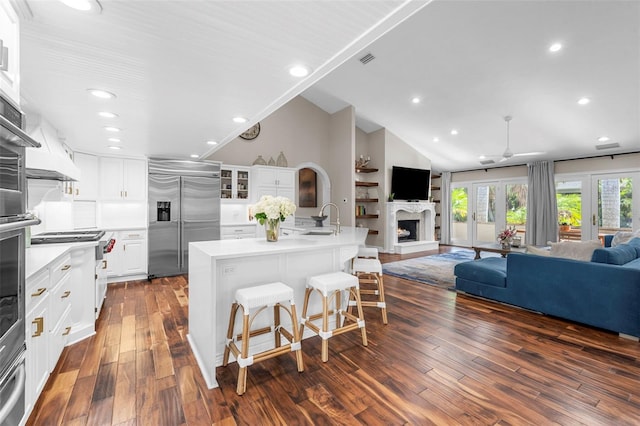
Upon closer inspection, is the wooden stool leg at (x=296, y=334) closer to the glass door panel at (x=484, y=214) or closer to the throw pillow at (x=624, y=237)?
the throw pillow at (x=624, y=237)

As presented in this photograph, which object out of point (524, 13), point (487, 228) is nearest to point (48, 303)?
point (524, 13)

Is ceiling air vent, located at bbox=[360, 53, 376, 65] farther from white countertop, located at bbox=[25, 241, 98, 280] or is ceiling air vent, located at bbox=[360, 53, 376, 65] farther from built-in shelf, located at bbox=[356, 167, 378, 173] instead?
white countertop, located at bbox=[25, 241, 98, 280]

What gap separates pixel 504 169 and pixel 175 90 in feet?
28.8

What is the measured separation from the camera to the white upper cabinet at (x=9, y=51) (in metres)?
1.11

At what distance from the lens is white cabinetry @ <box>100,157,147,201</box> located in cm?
464

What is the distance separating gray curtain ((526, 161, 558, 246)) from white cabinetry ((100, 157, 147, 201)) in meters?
8.93

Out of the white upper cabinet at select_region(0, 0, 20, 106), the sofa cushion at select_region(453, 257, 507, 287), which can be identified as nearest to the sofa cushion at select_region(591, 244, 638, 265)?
the sofa cushion at select_region(453, 257, 507, 287)

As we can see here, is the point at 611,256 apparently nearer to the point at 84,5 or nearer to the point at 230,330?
the point at 230,330

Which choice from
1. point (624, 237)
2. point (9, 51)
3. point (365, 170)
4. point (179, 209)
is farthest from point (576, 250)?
point (179, 209)

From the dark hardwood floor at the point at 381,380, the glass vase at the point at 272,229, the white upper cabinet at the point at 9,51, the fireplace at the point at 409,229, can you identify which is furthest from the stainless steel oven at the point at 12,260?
the fireplace at the point at 409,229

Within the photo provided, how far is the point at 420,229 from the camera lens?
27.8ft

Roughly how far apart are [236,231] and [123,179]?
2089 millimetres

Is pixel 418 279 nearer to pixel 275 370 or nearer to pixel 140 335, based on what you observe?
pixel 275 370

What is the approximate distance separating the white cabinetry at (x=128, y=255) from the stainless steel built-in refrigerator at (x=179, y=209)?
0.13m
